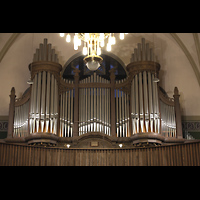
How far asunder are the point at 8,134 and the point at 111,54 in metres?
5.33

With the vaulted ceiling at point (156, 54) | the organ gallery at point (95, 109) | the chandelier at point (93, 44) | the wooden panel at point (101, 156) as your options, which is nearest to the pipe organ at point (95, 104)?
the organ gallery at point (95, 109)

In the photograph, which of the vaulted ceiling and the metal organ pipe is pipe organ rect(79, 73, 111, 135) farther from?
the vaulted ceiling

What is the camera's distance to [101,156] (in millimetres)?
11906

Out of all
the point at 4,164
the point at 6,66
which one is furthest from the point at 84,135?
the point at 6,66

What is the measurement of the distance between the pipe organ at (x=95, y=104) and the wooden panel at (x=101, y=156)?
1.55 meters

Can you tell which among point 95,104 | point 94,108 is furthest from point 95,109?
point 95,104

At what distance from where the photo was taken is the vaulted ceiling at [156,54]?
15.2 meters

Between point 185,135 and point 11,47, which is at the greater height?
point 11,47

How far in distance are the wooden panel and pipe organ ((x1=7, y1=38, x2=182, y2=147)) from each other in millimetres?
1545

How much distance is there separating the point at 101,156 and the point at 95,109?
103 inches

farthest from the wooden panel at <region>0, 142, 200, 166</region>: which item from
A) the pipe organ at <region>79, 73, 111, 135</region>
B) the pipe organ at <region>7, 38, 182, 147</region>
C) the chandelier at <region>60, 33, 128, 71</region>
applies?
the chandelier at <region>60, 33, 128, 71</region>

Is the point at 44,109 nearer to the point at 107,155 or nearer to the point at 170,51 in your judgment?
the point at 107,155
